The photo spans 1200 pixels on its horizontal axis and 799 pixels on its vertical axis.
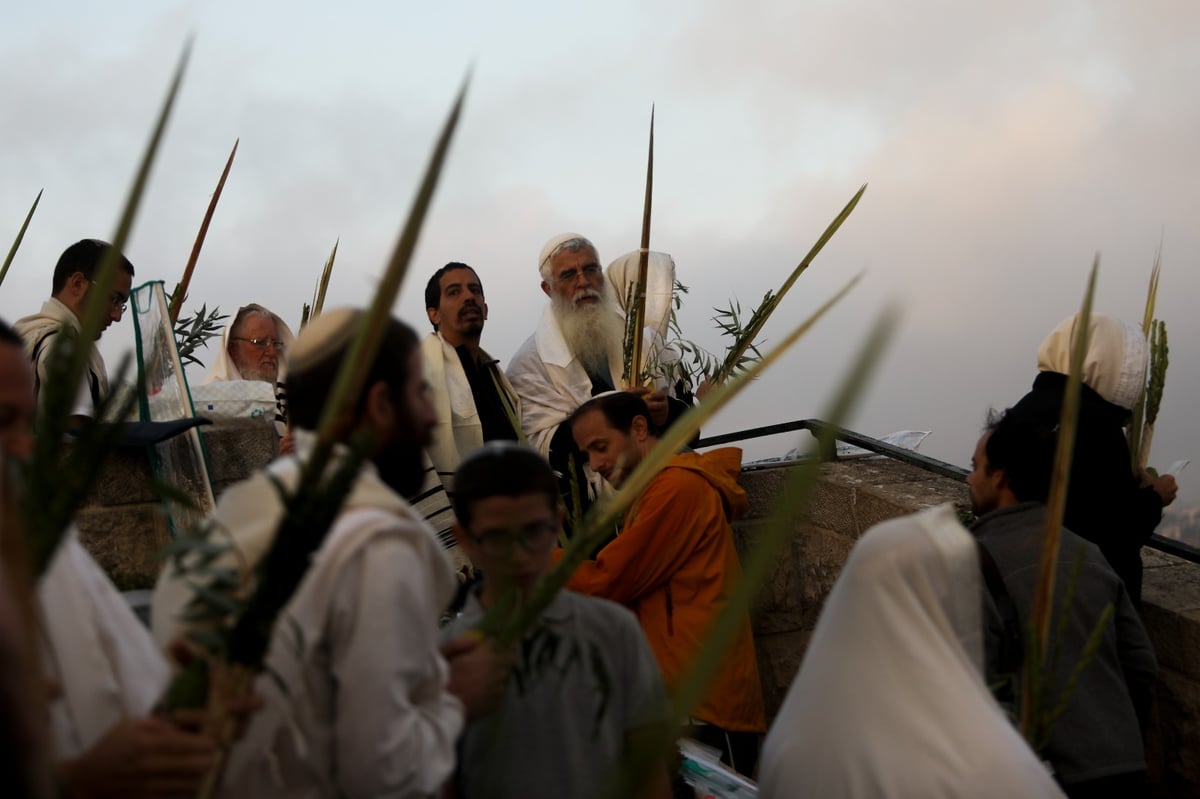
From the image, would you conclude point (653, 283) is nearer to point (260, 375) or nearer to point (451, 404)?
point (451, 404)

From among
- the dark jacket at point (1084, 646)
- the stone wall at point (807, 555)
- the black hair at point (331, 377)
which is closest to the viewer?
the black hair at point (331, 377)

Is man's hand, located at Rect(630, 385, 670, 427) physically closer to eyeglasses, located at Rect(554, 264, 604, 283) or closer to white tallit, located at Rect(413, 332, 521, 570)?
white tallit, located at Rect(413, 332, 521, 570)

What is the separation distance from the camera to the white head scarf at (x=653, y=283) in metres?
6.89

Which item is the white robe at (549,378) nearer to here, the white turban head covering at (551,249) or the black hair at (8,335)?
the white turban head covering at (551,249)

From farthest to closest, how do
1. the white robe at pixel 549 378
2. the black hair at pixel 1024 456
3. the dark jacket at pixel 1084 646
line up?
1. the white robe at pixel 549 378
2. the black hair at pixel 1024 456
3. the dark jacket at pixel 1084 646

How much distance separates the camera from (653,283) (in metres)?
7.11

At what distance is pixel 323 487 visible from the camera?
1695 mm

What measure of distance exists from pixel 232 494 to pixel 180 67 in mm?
808

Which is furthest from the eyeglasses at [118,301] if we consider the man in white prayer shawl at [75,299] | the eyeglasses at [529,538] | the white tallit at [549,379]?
the eyeglasses at [529,538]

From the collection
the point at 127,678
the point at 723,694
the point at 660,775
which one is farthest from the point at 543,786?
the point at 723,694

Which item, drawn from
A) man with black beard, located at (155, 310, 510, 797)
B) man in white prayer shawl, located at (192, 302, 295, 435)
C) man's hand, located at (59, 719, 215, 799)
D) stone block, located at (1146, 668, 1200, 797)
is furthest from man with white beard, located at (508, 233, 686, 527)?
man's hand, located at (59, 719, 215, 799)

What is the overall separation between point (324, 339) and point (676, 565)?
10.6 feet

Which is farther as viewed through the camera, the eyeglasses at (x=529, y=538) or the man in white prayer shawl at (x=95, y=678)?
the eyeglasses at (x=529, y=538)

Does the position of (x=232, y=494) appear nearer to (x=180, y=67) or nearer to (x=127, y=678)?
(x=127, y=678)
